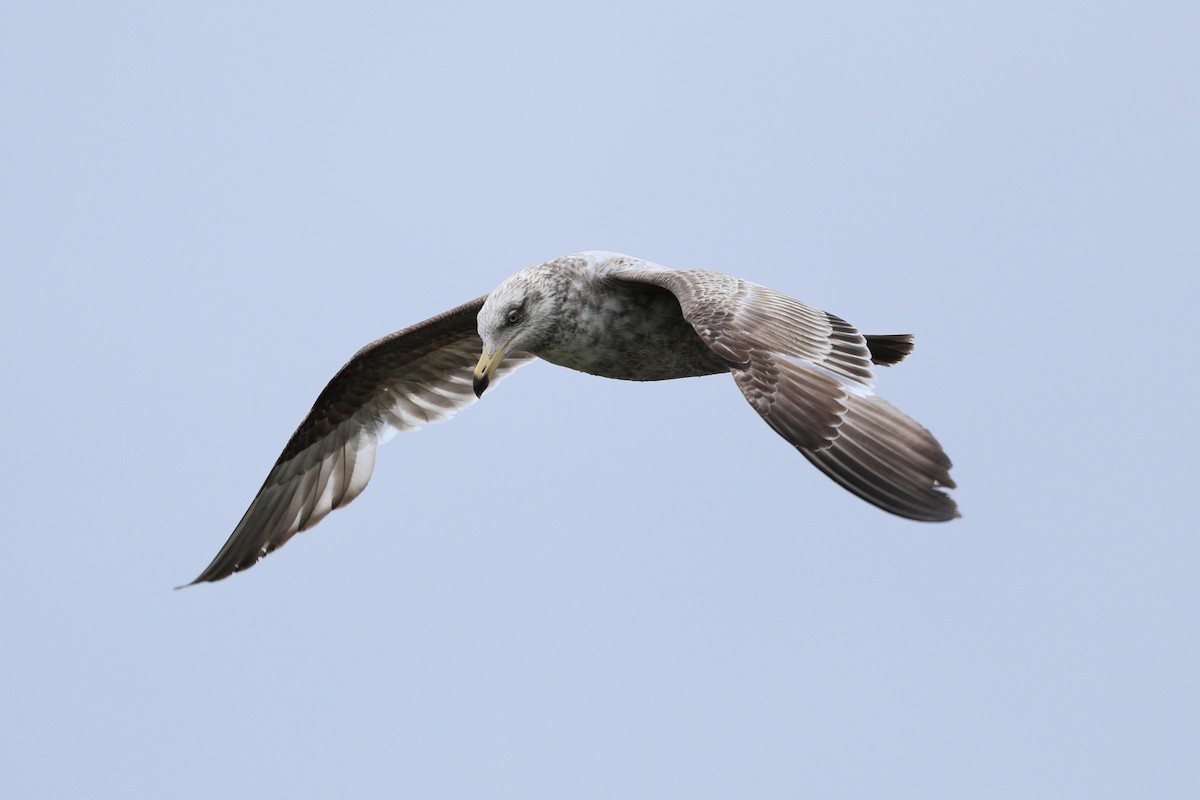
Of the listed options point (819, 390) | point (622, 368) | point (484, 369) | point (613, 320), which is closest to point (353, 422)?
point (484, 369)

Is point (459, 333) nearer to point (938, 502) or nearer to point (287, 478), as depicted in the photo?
point (287, 478)

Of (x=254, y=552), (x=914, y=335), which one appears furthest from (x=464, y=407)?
(x=914, y=335)

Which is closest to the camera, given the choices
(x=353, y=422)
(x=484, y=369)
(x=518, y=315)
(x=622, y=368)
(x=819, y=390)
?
(x=819, y=390)

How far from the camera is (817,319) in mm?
Answer: 11023

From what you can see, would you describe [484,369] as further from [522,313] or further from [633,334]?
[633,334]

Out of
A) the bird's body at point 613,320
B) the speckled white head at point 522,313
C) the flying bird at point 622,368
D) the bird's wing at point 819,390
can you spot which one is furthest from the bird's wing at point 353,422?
the bird's wing at point 819,390

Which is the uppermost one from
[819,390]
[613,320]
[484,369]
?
[613,320]

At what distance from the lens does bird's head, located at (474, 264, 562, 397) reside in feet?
39.1

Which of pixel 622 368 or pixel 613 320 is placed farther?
pixel 622 368

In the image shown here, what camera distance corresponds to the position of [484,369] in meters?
11.8

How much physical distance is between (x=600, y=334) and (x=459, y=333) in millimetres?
2452

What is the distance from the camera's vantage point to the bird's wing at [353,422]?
557 inches

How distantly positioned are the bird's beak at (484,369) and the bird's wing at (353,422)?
1939 mm

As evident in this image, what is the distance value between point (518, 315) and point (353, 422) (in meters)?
3.25
